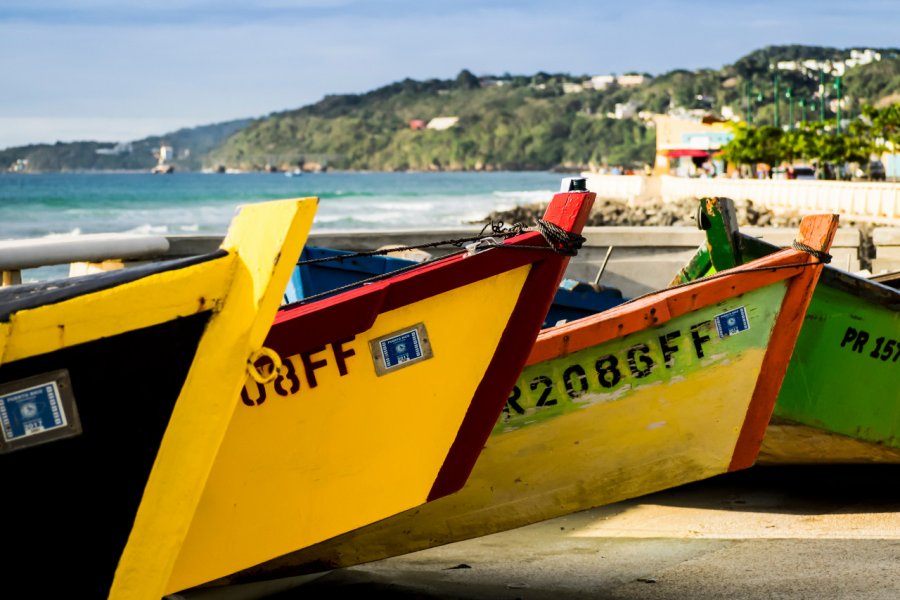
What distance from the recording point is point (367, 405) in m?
4.73

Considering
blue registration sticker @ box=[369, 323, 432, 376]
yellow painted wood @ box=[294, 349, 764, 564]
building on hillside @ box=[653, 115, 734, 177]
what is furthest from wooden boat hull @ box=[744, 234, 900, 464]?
building on hillside @ box=[653, 115, 734, 177]

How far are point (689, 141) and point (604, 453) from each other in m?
86.5

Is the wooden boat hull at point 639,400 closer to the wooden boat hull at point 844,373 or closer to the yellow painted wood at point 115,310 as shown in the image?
the wooden boat hull at point 844,373

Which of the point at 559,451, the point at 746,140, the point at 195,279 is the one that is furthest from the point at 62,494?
the point at 746,140

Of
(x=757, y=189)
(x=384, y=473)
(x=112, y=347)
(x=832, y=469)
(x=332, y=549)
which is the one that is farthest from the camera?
(x=757, y=189)

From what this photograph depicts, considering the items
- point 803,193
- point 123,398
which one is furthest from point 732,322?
point 803,193

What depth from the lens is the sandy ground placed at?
18.9 ft

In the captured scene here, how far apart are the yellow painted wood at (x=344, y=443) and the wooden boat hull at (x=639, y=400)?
106cm

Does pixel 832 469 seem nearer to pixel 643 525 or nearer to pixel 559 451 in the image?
pixel 643 525

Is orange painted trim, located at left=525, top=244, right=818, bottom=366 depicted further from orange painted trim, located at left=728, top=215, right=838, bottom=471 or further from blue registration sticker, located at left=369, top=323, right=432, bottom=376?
blue registration sticker, located at left=369, top=323, right=432, bottom=376

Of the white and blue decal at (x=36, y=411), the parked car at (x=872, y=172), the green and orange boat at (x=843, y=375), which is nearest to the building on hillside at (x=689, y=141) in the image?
the parked car at (x=872, y=172)

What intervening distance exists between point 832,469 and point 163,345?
236 inches

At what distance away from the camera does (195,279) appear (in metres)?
3.66

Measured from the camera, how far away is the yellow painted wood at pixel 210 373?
146 inches
